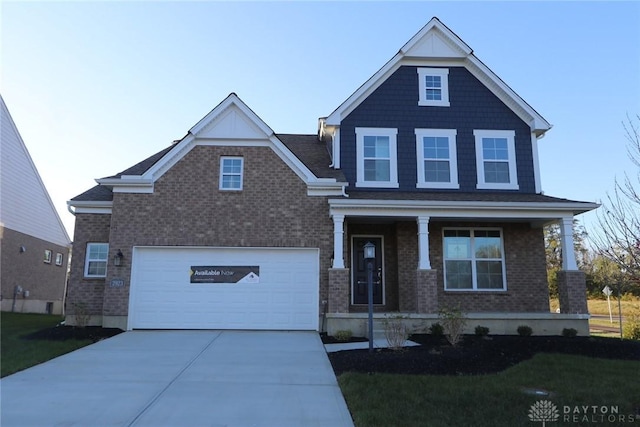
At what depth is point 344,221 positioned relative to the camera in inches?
526

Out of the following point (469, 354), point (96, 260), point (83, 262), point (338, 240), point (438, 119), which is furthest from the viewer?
point (438, 119)

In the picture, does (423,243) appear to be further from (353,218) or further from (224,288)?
(224,288)

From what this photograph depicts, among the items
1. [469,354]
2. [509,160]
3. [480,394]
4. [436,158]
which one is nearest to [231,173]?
[436,158]

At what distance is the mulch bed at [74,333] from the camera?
10781 millimetres

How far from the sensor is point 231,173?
13.2m

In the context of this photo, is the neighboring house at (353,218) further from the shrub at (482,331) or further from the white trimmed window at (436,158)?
the shrub at (482,331)

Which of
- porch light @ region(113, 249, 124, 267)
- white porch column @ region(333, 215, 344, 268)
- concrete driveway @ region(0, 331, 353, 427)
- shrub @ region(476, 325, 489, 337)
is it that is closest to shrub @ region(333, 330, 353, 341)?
concrete driveway @ region(0, 331, 353, 427)

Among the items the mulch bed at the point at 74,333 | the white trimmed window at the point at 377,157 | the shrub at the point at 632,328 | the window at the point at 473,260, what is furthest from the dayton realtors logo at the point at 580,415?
the shrub at the point at 632,328

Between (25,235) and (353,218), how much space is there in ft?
53.6

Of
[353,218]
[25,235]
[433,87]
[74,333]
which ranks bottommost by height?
[74,333]

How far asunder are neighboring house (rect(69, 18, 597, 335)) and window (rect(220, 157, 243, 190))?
0.04 m

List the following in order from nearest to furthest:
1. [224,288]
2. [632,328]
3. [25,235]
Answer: [224,288]
[632,328]
[25,235]

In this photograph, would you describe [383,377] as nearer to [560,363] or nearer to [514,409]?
[514,409]

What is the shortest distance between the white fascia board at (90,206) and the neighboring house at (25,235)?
768 cm
